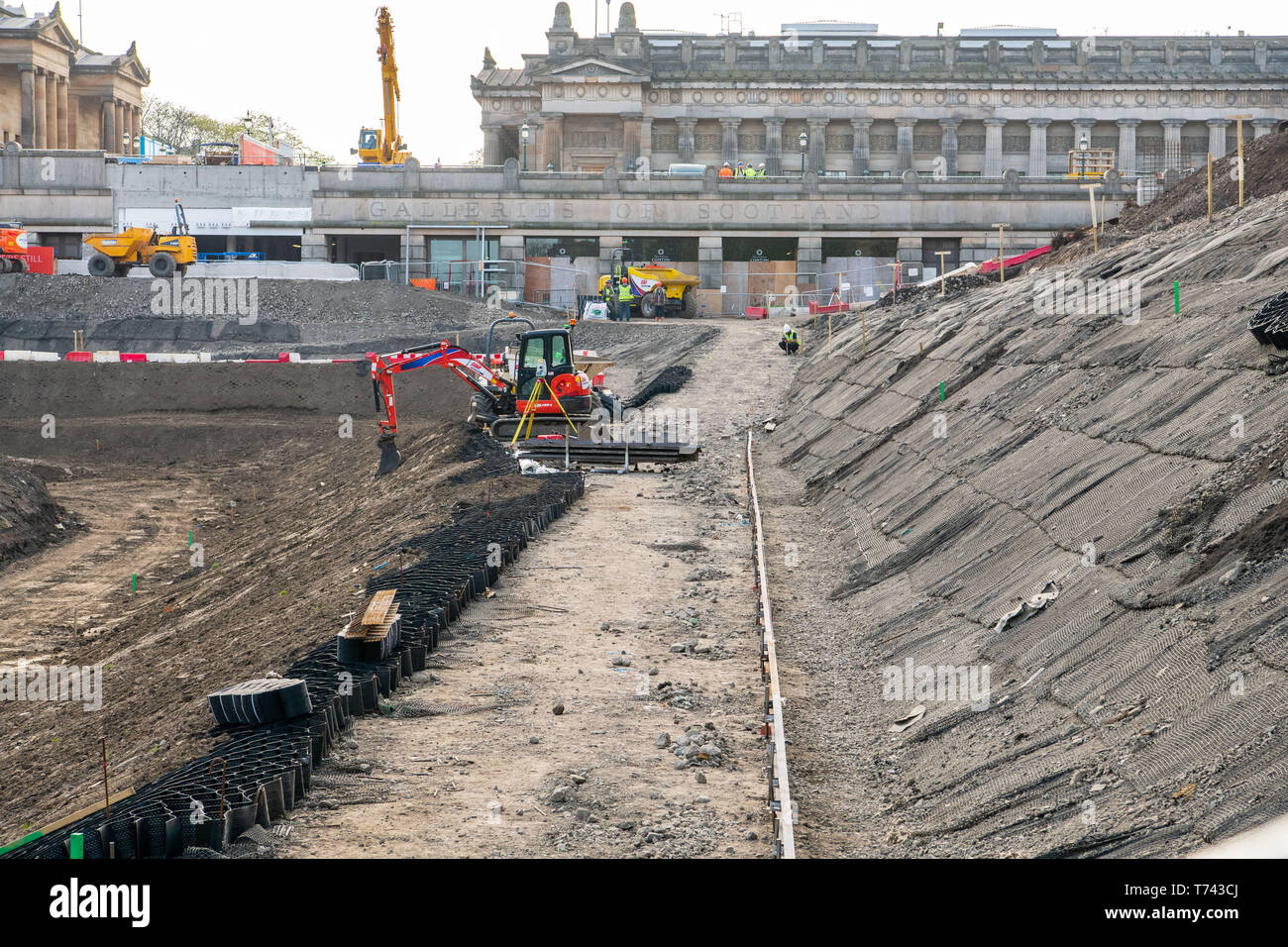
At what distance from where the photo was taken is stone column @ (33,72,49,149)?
291 ft

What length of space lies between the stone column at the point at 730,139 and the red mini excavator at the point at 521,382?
190 ft

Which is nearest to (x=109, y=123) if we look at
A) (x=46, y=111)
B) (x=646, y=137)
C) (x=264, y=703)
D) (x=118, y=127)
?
(x=118, y=127)

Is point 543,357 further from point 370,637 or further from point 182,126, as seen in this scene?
point 182,126

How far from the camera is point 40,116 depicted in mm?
89438

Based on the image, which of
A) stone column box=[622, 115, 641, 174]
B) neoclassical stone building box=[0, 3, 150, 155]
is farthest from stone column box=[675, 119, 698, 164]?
neoclassical stone building box=[0, 3, 150, 155]

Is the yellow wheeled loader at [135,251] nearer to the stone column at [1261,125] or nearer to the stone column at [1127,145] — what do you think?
the stone column at [1127,145]

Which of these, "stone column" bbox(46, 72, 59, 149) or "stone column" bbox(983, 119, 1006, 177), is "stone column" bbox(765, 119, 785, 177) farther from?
"stone column" bbox(46, 72, 59, 149)

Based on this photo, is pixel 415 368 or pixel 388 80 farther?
pixel 388 80

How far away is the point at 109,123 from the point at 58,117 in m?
4.26

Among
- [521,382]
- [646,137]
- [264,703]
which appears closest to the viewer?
[264,703]

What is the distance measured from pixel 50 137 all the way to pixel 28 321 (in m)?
41.7

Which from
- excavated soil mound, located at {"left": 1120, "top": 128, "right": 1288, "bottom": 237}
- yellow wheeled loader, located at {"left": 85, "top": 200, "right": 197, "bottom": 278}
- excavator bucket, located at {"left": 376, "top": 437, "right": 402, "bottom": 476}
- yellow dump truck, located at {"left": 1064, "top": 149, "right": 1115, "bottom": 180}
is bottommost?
excavator bucket, located at {"left": 376, "top": 437, "right": 402, "bottom": 476}

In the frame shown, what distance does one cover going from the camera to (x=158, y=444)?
131 feet
